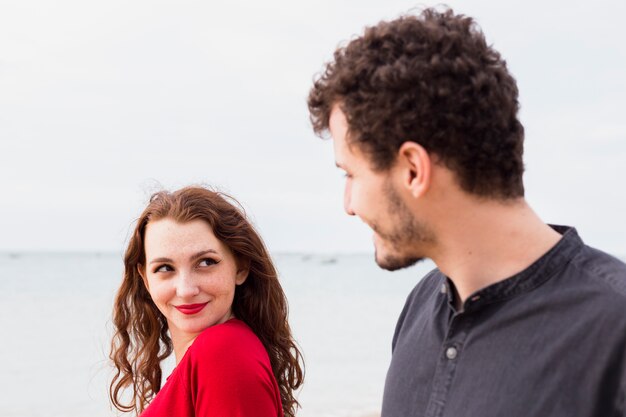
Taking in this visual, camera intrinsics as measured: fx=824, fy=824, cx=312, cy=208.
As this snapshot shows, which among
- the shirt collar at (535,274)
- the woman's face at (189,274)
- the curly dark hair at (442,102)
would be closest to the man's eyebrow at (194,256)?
the woman's face at (189,274)

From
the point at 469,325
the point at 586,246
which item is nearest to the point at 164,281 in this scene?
the point at 469,325

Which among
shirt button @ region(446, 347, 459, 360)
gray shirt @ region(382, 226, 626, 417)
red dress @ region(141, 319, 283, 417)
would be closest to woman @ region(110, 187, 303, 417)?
red dress @ region(141, 319, 283, 417)

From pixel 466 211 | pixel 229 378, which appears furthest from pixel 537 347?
pixel 229 378

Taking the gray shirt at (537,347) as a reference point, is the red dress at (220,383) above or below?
below

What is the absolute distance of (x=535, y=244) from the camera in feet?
6.12

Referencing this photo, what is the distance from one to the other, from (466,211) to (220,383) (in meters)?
1.23

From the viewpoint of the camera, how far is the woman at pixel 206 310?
9.14ft

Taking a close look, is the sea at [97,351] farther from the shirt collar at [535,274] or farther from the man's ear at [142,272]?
the shirt collar at [535,274]

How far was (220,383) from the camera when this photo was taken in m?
2.74

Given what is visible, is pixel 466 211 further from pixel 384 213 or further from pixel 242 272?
pixel 242 272

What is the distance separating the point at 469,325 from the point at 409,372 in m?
0.24

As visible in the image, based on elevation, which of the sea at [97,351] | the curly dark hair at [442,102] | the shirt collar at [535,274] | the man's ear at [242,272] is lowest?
the sea at [97,351]

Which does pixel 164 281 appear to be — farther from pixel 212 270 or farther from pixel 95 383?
pixel 95 383

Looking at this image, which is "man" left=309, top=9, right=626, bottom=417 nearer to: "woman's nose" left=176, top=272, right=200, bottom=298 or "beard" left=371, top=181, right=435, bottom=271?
"beard" left=371, top=181, right=435, bottom=271
